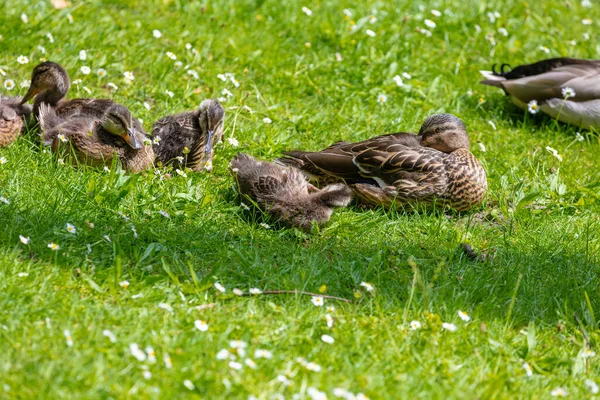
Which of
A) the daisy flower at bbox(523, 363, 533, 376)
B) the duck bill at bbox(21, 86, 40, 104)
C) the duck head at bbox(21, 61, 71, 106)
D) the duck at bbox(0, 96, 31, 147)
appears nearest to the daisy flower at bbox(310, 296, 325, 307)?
the daisy flower at bbox(523, 363, 533, 376)

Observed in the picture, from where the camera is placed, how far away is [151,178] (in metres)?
6.15

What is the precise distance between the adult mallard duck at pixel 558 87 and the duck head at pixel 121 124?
3995 millimetres

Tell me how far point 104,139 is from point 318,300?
247 centimetres

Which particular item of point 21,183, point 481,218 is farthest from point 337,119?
point 21,183

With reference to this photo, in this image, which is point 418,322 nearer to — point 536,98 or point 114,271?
point 114,271

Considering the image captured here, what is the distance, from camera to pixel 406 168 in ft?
21.1

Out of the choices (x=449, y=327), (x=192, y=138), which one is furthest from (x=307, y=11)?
(x=449, y=327)

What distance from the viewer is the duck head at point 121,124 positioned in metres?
6.21

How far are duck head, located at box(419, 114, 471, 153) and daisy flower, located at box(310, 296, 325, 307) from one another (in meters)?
2.47

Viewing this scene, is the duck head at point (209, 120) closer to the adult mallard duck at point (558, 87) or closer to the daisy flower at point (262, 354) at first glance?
the daisy flower at point (262, 354)

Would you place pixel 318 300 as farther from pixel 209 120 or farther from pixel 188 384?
pixel 209 120

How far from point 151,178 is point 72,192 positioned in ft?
2.26

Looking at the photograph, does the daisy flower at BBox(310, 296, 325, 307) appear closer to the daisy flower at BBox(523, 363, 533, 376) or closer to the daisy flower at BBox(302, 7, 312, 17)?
the daisy flower at BBox(523, 363, 533, 376)

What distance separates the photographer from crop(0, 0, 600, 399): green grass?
408cm
